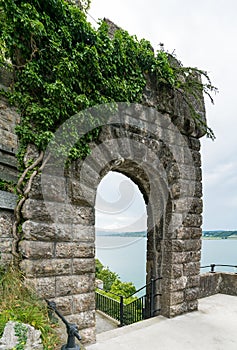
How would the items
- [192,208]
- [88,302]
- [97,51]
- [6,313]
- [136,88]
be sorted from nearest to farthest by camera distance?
[6,313] < [88,302] < [97,51] < [136,88] < [192,208]

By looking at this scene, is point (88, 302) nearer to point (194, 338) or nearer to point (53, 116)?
point (194, 338)

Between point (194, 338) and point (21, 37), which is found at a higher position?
point (21, 37)

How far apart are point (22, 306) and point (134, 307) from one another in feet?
11.5

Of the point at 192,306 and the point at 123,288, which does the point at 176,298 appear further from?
the point at 123,288

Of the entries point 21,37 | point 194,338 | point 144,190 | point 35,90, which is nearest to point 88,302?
point 194,338

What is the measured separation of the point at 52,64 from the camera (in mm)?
2416

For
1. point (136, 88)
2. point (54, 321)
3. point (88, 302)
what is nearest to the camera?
point (54, 321)

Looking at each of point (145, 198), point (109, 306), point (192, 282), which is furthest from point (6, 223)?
point (109, 306)

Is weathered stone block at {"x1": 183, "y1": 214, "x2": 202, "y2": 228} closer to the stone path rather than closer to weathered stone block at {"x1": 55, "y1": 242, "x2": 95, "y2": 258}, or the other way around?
the stone path

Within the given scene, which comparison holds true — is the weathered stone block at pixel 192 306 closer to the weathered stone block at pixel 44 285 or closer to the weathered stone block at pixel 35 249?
the weathered stone block at pixel 44 285

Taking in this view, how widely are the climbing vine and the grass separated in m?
0.44

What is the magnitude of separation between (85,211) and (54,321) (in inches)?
42.2

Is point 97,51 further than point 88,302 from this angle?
Yes

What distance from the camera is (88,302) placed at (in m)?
2.53
